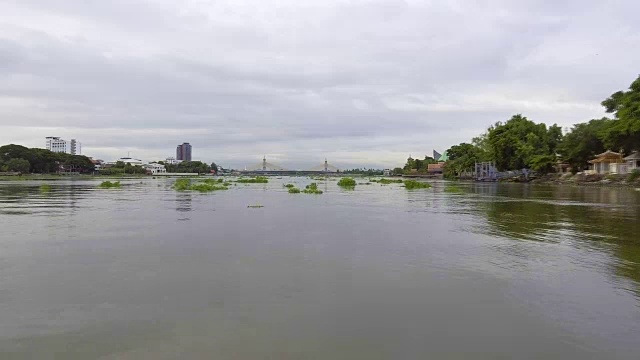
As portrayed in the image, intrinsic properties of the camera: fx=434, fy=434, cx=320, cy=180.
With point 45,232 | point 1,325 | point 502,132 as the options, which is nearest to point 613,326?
point 1,325

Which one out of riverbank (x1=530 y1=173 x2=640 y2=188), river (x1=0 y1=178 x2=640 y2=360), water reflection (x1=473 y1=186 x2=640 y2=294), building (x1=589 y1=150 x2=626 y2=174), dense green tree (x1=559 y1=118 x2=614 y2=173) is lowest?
river (x1=0 y1=178 x2=640 y2=360)

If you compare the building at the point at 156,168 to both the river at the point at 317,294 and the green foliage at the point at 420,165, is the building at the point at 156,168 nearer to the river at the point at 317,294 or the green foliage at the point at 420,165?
the green foliage at the point at 420,165

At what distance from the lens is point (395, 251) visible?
11234 mm

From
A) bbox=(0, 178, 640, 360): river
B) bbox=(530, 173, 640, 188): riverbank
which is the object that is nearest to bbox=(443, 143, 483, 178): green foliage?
bbox=(530, 173, 640, 188): riverbank

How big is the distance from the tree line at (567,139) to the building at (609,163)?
3.70 feet

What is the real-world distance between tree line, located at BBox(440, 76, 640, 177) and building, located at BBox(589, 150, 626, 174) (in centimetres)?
113

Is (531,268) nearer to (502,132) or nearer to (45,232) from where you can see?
Answer: (45,232)

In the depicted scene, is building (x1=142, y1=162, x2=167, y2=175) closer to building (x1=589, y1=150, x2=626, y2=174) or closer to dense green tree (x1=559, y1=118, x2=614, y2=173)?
dense green tree (x1=559, y1=118, x2=614, y2=173)

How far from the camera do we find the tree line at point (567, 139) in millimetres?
50138

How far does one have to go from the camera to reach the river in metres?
5.25

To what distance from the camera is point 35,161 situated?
338 feet

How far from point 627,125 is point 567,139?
2139cm

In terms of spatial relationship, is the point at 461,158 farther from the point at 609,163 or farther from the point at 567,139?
the point at 609,163

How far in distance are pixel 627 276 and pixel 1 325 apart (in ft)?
34.7
